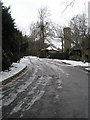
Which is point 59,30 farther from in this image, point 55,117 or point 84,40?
point 55,117

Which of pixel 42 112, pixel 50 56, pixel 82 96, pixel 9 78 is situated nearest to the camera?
pixel 42 112

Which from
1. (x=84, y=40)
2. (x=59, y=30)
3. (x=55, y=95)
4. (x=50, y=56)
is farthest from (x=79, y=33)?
(x=55, y=95)

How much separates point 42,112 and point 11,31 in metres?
17.4

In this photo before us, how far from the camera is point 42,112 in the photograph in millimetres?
8266

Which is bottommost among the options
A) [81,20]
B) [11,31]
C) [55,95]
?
[55,95]

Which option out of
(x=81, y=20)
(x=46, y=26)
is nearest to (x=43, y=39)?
(x=46, y=26)

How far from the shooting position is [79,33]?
5828 cm

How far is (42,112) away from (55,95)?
351 centimetres

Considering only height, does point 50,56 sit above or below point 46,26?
below

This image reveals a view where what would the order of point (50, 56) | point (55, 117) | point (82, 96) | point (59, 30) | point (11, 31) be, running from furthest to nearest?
1. point (50, 56)
2. point (59, 30)
3. point (11, 31)
4. point (82, 96)
5. point (55, 117)

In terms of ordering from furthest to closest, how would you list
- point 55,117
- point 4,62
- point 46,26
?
point 46,26 < point 4,62 < point 55,117

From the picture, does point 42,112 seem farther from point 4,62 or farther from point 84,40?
point 84,40

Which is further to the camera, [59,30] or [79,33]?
[59,30]

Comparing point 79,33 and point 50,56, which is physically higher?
point 79,33
